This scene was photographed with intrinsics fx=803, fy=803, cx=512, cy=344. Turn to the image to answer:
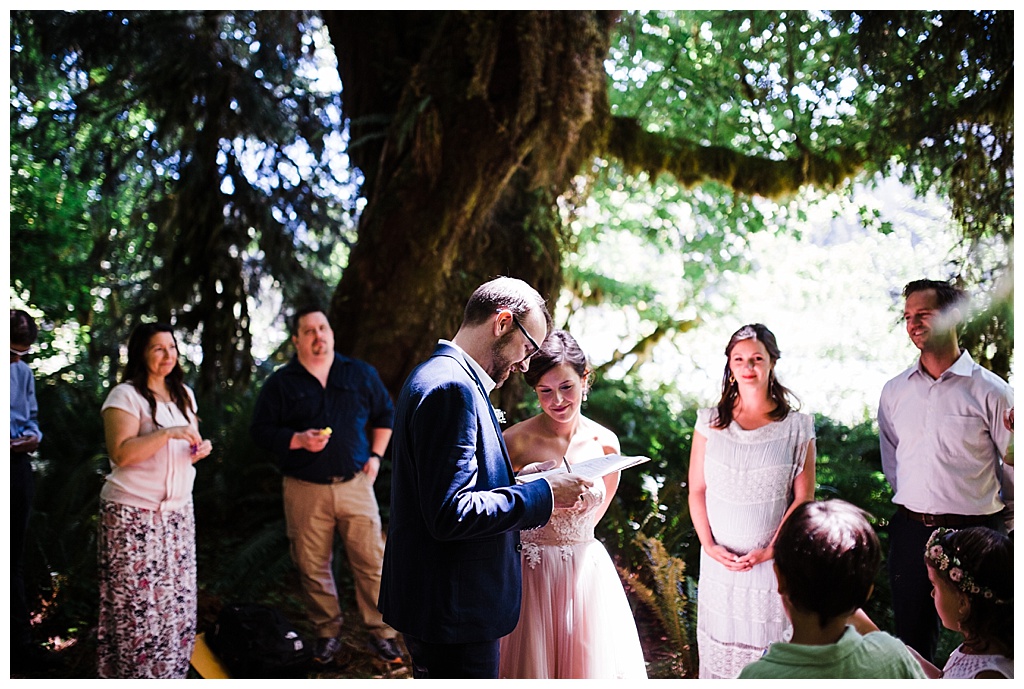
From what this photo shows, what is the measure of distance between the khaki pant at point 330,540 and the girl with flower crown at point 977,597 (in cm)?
276

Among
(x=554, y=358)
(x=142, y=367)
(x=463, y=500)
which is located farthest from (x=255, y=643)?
(x=463, y=500)

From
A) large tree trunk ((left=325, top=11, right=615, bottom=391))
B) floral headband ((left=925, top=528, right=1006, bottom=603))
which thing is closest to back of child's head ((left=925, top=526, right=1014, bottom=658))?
floral headband ((left=925, top=528, right=1006, bottom=603))

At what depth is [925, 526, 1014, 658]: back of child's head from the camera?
2.16m

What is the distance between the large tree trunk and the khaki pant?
1.21m

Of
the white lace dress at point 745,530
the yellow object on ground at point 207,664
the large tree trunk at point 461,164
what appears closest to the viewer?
the white lace dress at point 745,530

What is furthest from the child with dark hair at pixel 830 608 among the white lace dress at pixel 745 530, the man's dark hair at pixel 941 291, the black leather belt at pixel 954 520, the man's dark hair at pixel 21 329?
the man's dark hair at pixel 21 329

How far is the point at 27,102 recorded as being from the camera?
6453 mm

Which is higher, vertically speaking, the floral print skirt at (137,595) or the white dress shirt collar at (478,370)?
the white dress shirt collar at (478,370)

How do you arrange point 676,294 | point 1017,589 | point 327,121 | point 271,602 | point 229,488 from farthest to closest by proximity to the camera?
point 676,294 → point 327,121 → point 229,488 → point 271,602 → point 1017,589

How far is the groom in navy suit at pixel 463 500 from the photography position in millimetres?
1976

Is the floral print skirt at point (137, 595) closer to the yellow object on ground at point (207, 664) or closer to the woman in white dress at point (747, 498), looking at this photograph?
the yellow object on ground at point (207, 664)
